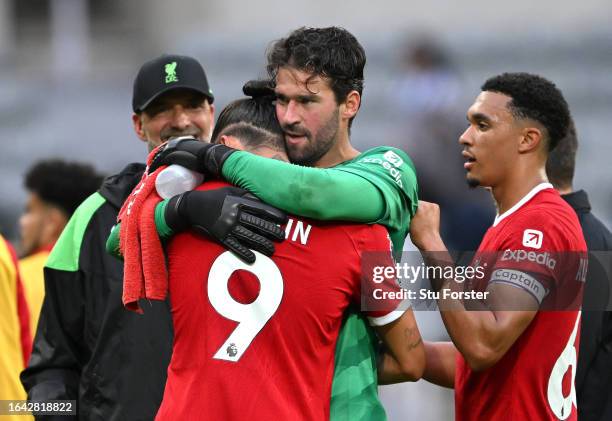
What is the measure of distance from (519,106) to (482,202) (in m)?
5.02

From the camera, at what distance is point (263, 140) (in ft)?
12.4

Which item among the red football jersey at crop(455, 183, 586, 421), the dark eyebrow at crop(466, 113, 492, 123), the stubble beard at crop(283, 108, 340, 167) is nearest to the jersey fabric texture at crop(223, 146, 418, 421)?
the stubble beard at crop(283, 108, 340, 167)

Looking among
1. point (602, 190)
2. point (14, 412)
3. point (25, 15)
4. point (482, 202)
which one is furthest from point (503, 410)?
point (25, 15)

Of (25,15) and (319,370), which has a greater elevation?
(25,15)

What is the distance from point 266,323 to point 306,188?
1.40 feet

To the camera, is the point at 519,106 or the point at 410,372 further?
the point at 519,106

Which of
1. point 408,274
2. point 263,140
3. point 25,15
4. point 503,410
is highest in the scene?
point 25,15

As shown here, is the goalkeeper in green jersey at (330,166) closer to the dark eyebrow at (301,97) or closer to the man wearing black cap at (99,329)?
the dark eyebrow at (301,97)

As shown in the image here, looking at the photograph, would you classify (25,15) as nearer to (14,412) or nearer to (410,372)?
(14,412)

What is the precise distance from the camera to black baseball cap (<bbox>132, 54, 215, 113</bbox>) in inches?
194

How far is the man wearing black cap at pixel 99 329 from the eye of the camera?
14.6 feet

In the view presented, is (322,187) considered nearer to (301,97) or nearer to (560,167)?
(301,97)

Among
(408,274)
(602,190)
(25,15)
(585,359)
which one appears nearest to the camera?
(408,274)

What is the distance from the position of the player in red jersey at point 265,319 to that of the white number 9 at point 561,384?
852mm
